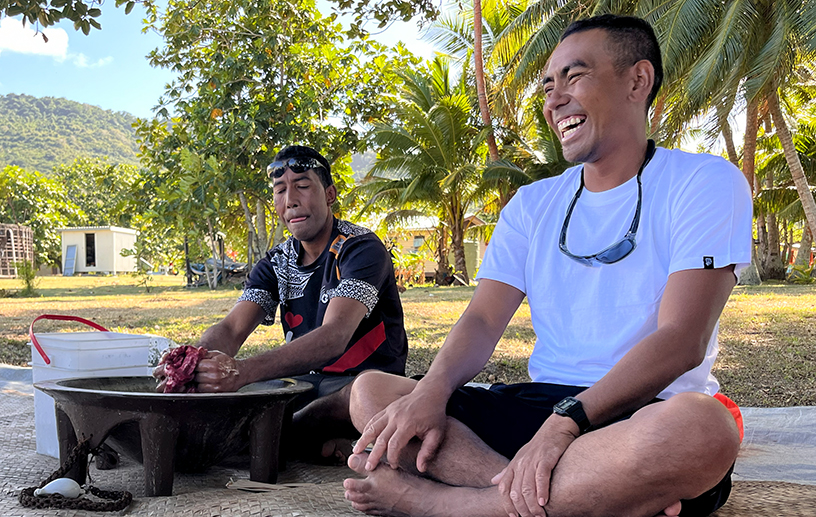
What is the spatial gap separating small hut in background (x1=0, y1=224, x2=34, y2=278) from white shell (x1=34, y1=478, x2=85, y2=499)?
2622 cm

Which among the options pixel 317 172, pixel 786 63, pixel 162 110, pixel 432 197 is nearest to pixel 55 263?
pixel 432 197

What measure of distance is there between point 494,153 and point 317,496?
14582 millimetres

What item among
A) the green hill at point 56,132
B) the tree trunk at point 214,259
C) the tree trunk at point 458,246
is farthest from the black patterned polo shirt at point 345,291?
the green hill at point 56,132

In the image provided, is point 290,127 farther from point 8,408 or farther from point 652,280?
point 652,280

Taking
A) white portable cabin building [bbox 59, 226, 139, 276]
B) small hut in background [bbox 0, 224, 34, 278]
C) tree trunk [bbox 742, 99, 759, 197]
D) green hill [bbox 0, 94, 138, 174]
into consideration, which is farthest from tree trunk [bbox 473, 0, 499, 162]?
green hill [bbox 0, 94, 138, 174]

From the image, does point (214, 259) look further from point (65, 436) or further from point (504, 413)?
point (504, 413)

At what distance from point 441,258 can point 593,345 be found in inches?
736

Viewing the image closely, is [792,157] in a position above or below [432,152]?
below

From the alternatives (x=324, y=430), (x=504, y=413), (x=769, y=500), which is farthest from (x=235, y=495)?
(x=769, y=500)

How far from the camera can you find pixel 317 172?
10.6 ft

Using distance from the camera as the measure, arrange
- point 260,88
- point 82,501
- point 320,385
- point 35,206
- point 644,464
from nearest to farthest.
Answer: point 644,464 → point 82,501 → point 320,385 → point 260,88 → point 35,206

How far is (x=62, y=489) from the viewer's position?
2162 mm

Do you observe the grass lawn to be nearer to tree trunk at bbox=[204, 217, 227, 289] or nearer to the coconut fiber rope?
tree trunk at bbox=[204, 217, 227, 289]

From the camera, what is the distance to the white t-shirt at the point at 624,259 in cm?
182
